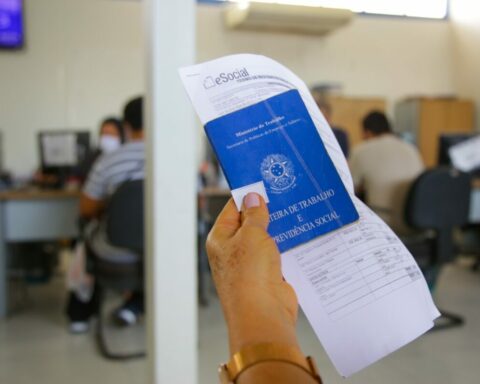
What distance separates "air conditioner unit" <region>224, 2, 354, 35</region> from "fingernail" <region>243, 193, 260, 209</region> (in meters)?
4.32

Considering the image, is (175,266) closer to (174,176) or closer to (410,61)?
(174,176)

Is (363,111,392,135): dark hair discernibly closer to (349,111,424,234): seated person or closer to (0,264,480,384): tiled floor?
(349,111,424,234): seated person

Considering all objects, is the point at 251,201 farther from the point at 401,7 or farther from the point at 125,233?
the point at 125,233

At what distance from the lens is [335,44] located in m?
5.52

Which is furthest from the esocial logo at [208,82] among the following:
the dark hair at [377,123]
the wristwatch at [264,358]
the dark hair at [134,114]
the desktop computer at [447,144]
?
the desktop computer at [447,144]

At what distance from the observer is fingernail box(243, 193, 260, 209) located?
48 cm

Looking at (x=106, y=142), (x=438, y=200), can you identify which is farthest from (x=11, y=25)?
(x=438, y=200)

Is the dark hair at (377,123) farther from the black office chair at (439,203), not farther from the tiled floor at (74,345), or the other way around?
the tiled floor at (74,345)

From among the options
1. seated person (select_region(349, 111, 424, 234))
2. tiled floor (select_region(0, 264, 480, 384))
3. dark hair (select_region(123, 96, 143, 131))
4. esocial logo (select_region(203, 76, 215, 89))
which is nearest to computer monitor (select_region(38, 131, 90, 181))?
tiled floor (select_region(0, 264, 480, 384))

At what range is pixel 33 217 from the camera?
9.64 feet

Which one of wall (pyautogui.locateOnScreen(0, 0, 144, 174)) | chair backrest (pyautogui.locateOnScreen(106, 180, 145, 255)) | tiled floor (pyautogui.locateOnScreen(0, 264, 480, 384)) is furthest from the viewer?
wall (pyautogui.locateOnScreen(0, 0, 144, 174))

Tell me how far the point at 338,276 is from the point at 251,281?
95 mm

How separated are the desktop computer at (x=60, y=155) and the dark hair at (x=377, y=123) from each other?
1822mm

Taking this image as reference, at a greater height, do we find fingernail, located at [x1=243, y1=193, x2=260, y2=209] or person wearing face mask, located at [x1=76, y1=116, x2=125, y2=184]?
fingernail, located at [x1=243, y1=193, x2=260, y2=209]
